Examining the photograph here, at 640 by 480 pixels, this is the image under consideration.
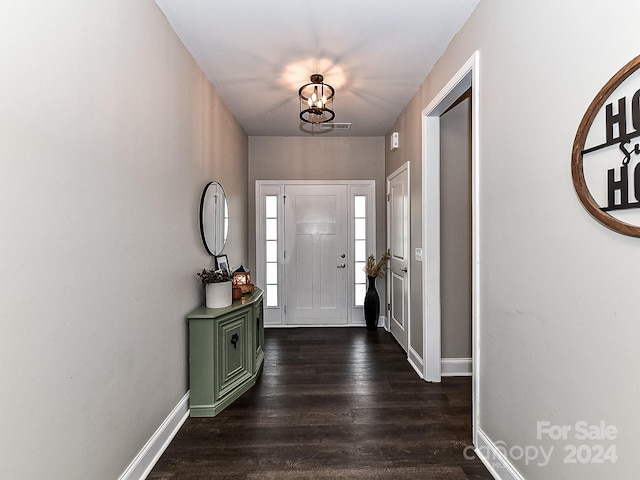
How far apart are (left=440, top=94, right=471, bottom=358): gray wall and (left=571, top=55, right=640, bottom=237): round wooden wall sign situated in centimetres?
184

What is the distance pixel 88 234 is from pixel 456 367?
297 centimetres

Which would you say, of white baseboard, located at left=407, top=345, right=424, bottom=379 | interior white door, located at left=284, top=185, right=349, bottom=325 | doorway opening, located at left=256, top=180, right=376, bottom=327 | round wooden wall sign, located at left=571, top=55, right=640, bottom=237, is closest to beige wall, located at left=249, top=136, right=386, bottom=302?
doorway opening, located at left=256, top=180, right=376, bottom=327

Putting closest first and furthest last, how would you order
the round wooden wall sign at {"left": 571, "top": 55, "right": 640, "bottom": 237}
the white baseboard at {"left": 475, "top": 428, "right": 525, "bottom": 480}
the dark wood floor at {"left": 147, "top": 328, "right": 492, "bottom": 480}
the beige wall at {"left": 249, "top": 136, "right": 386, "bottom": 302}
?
the round wooden wall sign at {"left": 571, "top": 55, "right": 640, "bottom": 237} → the white baseboard at {"left": 475, "top": 428, "right": 525, "bottom": 480} → the dark wood floor at {"left": 147, "top": 328, "right": 492, "bottom": 480} → the beige wall at {"left": 249, "top": 136, "right": 386, "bottom": 302}

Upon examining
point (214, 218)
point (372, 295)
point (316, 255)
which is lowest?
point (372, 295)

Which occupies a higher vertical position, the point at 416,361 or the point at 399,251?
the point at 399,251

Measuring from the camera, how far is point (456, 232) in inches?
120

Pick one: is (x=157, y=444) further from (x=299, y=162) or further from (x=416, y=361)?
(x=299, y=162)

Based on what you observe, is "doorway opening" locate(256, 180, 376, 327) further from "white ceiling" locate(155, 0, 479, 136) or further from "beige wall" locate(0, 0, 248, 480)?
"beige wall" locate(0, 0, 248, 480)

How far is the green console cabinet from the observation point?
238 cm

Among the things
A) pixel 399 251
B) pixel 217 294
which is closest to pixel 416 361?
pixel 399 251

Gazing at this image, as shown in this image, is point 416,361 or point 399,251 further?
point 399,251

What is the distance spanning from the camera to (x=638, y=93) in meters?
1.00

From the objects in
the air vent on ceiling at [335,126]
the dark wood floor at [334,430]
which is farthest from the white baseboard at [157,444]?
the air vent on ceiling at [335,126]

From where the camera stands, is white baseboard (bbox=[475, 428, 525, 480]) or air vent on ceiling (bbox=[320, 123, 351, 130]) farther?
air vent on ceiling (bbox=[320, 123, 351, 130])
